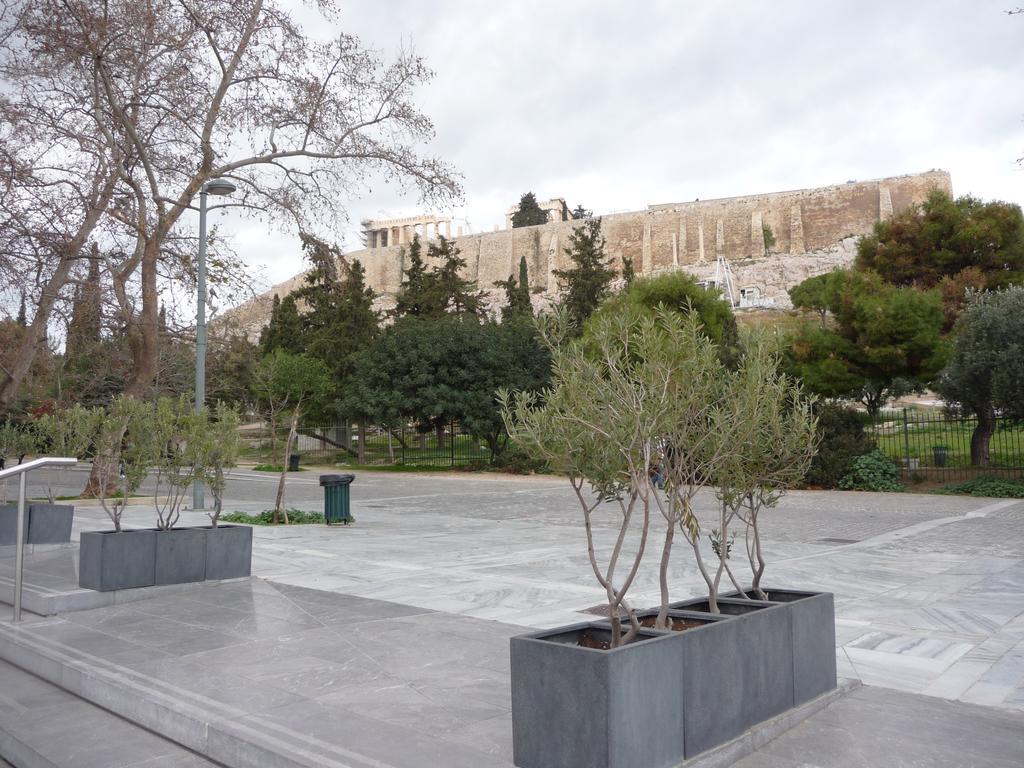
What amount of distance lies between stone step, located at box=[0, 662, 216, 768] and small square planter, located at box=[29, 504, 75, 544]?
5361mm

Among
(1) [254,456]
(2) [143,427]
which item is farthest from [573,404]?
(1) [254,456]

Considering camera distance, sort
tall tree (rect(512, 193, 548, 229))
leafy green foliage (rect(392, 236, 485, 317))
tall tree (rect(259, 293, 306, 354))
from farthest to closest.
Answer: tall tree (rect(512, 193, 548, 229)) → leafy green foliage (rect(392, 236, 485, 317)) → tall tree (rect(259, 293, 306, 354))

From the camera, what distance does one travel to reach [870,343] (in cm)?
2202

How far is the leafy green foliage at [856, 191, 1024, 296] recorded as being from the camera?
27031mm

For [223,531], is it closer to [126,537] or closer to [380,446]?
[126,537]

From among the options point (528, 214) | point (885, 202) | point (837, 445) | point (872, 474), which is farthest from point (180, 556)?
point (528, 214)

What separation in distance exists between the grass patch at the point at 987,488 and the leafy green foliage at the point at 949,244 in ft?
35.1

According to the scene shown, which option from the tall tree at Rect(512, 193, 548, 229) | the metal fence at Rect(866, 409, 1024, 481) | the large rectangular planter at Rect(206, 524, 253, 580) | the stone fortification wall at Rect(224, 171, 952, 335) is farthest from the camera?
the tall tree at Rect(512, 193, 548, 229)

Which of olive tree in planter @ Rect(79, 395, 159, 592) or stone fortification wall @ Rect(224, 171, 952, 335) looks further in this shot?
stone fortification wall @ Rect(224, 171, 952, 335)

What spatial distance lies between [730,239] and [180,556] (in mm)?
93974

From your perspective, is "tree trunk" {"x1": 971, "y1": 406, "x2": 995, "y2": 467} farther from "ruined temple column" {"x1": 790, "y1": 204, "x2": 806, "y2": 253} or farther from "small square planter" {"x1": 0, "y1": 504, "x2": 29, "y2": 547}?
"ruined temple column" {"x1": 790, "y1": 204, "x2": 806, "y2": 253}

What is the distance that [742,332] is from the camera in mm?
4094

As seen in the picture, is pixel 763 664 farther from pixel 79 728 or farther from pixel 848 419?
pixel 848 419

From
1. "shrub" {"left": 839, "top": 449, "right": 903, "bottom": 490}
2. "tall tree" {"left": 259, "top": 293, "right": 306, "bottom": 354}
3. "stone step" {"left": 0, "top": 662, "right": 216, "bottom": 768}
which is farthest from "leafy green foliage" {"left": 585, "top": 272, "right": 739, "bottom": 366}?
"stone step" {"left": 0, "top": 662, "right": 216, "bottom": 768}
